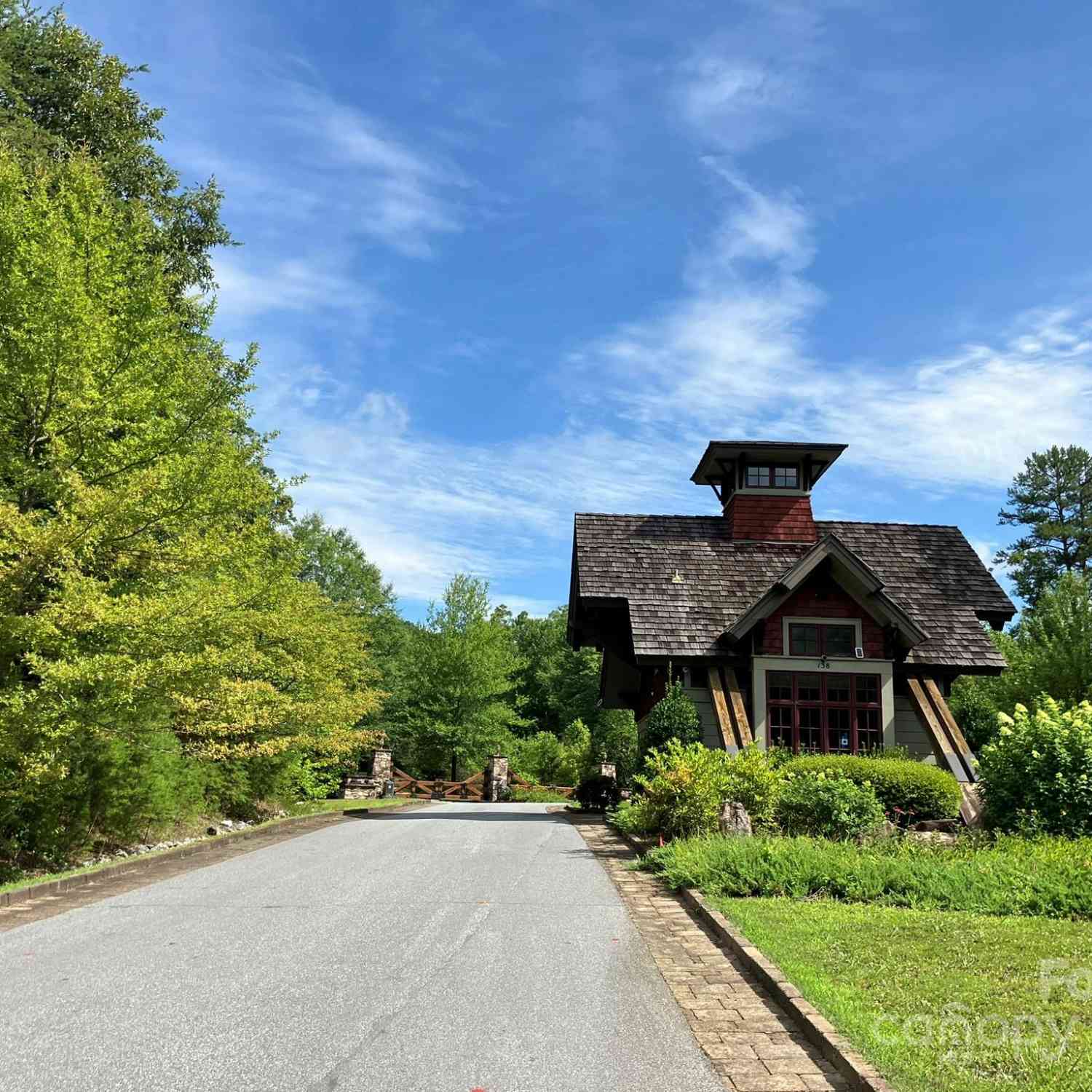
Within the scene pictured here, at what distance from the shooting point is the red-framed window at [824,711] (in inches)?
806

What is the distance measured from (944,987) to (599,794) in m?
20.0

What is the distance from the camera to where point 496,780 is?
4038 cm

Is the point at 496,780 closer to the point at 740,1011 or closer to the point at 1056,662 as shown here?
the point at 1056,662

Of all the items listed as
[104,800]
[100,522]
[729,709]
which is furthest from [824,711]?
[100,522]

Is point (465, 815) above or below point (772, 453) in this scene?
below

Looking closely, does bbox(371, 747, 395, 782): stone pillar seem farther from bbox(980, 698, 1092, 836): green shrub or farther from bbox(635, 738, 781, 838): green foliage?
bbox(980, 698, 1092, 836): green shrub

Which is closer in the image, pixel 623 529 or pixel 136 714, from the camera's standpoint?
pixel 136 714

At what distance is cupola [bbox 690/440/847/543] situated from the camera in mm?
24922

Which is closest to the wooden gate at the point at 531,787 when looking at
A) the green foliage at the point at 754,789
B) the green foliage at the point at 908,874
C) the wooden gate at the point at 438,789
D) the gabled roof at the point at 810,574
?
the wooden gate at the point at 438,789

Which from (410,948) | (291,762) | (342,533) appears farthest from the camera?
(342,533)

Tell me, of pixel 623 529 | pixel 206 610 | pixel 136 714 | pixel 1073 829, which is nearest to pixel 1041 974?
pixel 1073 829

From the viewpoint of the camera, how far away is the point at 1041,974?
19.9 feet

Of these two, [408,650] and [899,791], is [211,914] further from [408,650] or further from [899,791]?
[408,650]

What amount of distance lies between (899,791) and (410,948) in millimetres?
11438
